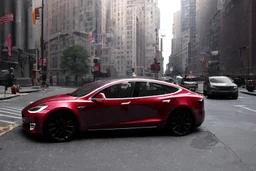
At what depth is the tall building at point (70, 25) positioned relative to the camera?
69.8 meters

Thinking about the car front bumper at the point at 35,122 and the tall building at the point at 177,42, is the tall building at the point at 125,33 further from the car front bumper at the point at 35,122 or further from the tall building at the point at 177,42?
the car front bumper at the point at 35,122

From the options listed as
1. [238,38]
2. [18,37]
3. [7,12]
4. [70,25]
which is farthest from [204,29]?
[7,12]

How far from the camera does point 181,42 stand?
14862 centimetres

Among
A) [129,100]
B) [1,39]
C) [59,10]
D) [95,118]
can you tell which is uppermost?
[59,10]

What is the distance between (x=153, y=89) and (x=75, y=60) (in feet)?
166

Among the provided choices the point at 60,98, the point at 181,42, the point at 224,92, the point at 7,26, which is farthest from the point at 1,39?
the point at 181,42

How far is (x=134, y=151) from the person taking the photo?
5.09m

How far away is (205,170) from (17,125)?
548 cm

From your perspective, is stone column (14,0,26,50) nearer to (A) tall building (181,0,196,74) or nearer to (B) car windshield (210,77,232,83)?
(B) car windshield (210,77,232,83)

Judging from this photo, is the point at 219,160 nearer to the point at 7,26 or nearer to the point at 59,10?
the point at 7,26

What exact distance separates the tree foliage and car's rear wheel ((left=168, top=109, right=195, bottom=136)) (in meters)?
49.7

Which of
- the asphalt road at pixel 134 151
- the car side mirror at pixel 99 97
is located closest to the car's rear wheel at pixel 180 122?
the asphalt road at pixel 134 151

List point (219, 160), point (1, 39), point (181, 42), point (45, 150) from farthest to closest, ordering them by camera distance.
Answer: point (181, 42)
point (1, 39)
point (45, 150)
point (219, 160)

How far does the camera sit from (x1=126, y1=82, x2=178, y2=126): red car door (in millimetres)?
6105
